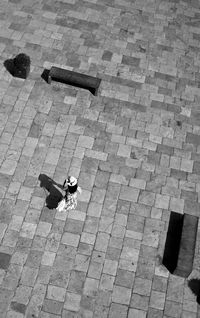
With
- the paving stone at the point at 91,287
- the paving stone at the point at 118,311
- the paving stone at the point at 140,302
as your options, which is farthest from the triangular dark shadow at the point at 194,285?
the paving stone at the point at 91,287

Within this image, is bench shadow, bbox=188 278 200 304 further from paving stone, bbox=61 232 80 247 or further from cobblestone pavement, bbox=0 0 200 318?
paving stone, bbox=61 232 80 247

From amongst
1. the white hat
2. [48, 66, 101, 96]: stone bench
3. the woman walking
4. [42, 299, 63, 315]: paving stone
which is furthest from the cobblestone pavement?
the white hat

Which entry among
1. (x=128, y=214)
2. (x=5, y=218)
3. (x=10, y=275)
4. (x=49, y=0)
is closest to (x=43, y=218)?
(x=5, y=218)

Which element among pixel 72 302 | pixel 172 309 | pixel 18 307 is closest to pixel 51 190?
pixel 72 302

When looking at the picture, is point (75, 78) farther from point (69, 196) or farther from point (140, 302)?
point (140, 302)

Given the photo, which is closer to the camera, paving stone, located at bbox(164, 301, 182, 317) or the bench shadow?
paving stone, located at bbox(164, 301, 182, 317)

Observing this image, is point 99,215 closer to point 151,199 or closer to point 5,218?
point 151,199
